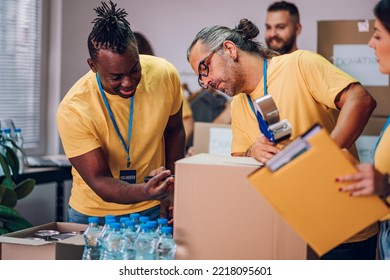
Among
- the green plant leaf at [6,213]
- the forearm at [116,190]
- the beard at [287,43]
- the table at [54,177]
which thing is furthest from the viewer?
the beard at [287,43]

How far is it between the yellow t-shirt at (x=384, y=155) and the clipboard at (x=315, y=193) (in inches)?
8.4

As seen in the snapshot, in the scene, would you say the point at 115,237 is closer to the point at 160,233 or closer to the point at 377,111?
the point at 160,233

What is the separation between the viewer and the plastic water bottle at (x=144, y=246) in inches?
62.3

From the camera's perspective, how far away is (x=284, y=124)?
1498mm

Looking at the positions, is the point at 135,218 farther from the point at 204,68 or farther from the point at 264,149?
the point at 204,68

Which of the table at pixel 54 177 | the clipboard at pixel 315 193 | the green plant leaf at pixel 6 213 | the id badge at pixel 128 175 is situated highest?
the clipboard at pixel 315 193

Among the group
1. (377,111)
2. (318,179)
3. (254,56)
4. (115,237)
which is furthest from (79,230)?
(377,111)

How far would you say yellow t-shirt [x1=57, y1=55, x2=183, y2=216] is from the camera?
215 centimetres

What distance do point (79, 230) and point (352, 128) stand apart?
3.11 ft

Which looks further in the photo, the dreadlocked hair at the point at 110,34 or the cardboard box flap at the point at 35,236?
the dreadlocked hair at the point at 110,34

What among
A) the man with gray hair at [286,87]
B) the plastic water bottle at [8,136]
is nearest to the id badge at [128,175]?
the man with gray hair at [286,87]

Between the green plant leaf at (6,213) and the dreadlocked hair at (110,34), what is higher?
the dreadlocked hair at (110,34)

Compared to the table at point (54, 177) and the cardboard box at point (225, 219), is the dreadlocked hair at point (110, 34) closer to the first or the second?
the cardboard box at point (225, 219)

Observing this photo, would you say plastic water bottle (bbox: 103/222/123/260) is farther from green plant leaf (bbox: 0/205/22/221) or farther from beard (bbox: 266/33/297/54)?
beard (bbox: 266/33/297/54)
